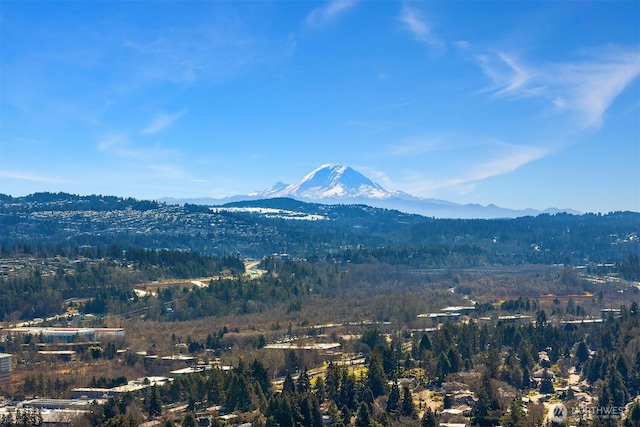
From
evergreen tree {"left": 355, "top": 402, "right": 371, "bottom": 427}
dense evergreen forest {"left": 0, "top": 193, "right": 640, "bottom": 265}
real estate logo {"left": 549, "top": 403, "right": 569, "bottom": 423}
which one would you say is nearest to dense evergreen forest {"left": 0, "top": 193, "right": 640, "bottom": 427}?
evergreen tree {"left": 355, "top": 402, "right": 371, "bottom": 427}

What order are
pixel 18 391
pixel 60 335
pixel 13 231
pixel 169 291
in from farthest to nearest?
pixel 13 231 < pixel 169 291 < pixel 60 335 < pixel 18 391

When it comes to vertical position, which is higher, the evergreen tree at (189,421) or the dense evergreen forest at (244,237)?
the dense evergreen forest at (244,237)

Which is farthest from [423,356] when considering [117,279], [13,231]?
[13,231]

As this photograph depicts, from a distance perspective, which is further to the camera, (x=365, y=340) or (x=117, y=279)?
(x=117, y=279)

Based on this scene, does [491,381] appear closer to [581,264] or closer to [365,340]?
[365,340]

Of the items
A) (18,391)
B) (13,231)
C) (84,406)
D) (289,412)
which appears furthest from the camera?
(13,231)

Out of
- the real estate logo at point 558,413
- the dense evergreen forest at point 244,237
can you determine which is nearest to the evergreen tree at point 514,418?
the real estate logo at point 558,413

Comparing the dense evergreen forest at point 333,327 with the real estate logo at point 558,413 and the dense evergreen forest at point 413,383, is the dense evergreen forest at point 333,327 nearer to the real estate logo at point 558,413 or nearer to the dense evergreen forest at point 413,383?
the dense evergreen forest at point 413,383
